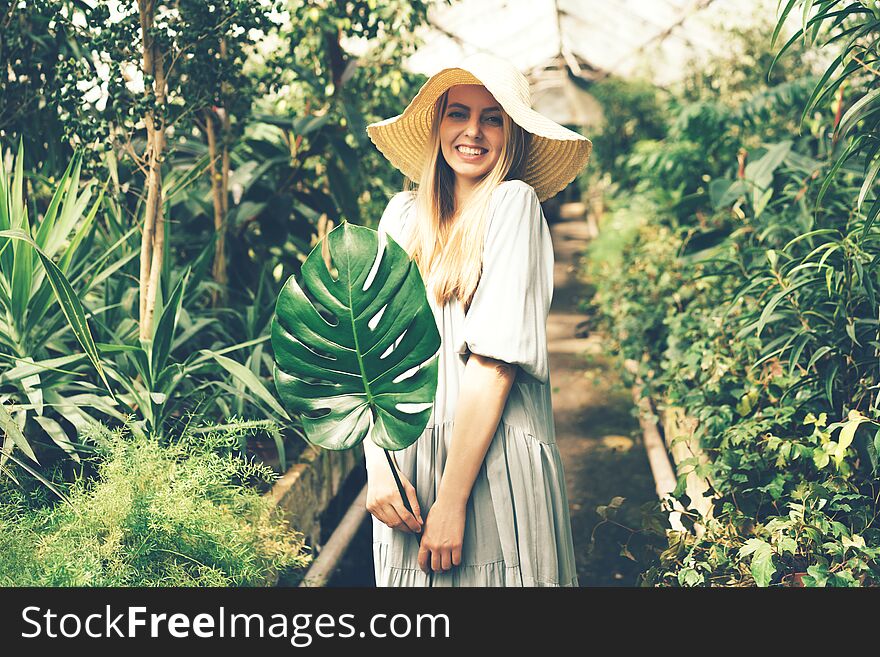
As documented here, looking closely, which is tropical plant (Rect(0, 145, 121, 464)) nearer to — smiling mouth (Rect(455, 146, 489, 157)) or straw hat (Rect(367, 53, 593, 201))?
straw hat (Rect(367, 53, 593, 201))

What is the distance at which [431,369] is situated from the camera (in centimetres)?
135

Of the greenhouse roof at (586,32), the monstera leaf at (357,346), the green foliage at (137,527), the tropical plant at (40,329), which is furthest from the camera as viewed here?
the greenhouse roof at (586,32)

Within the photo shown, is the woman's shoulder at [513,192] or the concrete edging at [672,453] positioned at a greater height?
the woman's shoulder at [513,192]

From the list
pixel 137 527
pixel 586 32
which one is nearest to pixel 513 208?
pixel 137 527

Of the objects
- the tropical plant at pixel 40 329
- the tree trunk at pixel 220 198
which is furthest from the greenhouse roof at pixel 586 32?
the tropical plant at pixel 40 329

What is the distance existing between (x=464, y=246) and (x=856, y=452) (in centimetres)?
142

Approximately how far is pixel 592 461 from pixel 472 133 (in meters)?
2.80

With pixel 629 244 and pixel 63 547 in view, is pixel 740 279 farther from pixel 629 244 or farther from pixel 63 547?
pixel 63 547

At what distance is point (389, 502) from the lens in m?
1.51

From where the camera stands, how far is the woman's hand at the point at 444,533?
150 cm

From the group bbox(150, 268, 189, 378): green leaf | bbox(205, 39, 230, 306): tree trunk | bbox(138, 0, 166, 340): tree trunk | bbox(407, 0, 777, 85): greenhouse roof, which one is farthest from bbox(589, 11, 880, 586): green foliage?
bbox(407, 0, 777, 85): greenhouse roof

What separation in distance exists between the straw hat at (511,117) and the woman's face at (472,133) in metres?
0.03

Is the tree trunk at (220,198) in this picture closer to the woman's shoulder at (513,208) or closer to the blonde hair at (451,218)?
the blonde hair at (451,218)

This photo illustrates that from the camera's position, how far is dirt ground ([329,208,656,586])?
3.10 m
